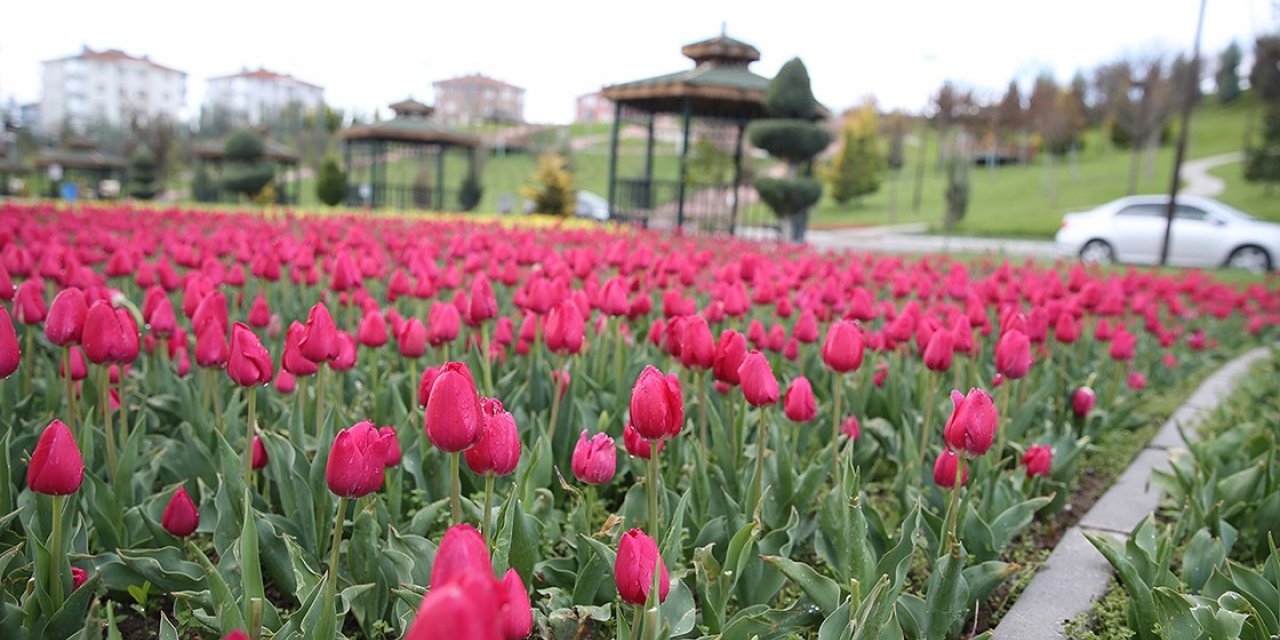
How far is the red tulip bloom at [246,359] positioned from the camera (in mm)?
1896

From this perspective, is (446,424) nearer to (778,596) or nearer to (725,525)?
(725,525)

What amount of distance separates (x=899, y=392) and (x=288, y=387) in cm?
226

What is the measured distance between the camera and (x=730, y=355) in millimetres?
2135

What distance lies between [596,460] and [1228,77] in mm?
79655

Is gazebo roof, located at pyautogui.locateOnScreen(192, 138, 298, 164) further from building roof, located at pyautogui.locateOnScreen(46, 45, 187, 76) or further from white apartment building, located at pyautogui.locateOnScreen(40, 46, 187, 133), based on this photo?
building roof, located at pyautogui.locateOnScreen(46, 45, 187, 76)

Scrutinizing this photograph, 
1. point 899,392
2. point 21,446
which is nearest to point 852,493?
point 899,392

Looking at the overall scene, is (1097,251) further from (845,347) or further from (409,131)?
(845,347)

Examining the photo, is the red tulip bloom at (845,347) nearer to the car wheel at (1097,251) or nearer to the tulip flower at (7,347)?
the tulip flower at (7,347)

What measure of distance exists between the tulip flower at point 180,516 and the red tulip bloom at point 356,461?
67 centimetres

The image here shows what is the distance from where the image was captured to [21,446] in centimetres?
233

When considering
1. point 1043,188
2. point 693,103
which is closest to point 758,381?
point 693,103

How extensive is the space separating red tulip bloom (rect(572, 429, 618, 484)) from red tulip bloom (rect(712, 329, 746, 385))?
395 millimetres

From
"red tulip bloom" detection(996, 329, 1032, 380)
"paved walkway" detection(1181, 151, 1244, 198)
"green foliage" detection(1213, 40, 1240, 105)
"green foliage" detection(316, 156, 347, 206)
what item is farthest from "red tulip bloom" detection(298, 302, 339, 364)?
"green foliage" detection(1213, 40, 1240, 105)

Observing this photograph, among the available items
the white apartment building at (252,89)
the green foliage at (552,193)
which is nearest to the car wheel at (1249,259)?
the green foliage at (552,193)
